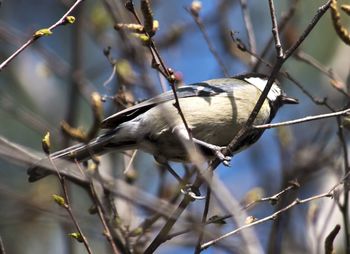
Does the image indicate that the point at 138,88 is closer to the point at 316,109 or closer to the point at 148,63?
the point at 148,63

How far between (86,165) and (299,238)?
7.06 ft

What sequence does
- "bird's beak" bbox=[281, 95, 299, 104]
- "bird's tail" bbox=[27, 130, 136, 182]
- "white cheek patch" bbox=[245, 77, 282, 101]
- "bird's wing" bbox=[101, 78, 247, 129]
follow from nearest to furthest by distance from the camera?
1. "bird's tail" bbox=[27, 130, 136, 182]
2. "bird's wing" bbox=[101, 78, 247, 129]
3. "white cheek patch" bbox=[245, 77, 282, 101]
4. "bird's beak" bbox=[281, 95, 299, 104]

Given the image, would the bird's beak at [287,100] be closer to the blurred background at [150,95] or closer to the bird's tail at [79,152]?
the blurred background at [150,95]

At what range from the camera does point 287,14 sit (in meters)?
4.02

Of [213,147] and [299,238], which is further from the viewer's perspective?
[299,238]

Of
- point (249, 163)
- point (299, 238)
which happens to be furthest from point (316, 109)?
point (299, 238)

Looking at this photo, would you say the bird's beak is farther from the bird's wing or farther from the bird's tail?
the bird's tail

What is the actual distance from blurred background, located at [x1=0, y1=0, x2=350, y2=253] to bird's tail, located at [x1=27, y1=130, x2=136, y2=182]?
0.19m

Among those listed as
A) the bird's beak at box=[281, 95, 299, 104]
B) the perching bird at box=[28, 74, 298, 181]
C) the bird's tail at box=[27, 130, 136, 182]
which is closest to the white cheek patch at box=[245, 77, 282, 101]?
the bird's beak at box=[281, 95, 299, 104]

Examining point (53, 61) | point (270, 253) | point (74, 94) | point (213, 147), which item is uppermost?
point (53, 61)

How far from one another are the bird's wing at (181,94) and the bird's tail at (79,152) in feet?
0.30

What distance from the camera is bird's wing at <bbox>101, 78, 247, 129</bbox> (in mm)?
3623

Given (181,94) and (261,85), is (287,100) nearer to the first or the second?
(261,85)

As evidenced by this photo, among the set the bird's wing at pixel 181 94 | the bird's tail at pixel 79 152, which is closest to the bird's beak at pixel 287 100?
the bird's wing at pixel 181 94
